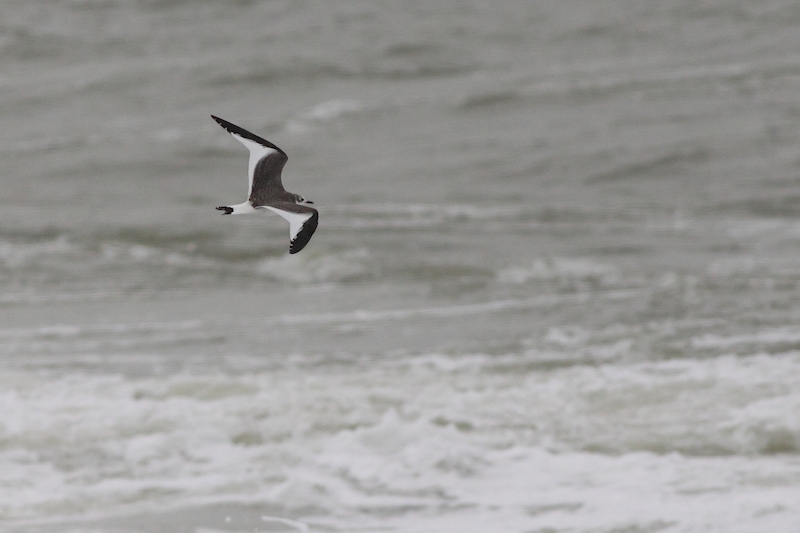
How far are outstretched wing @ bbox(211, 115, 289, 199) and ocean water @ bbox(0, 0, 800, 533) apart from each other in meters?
2.71

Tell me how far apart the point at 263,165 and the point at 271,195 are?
161mm

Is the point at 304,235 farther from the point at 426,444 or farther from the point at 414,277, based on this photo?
the point at 414,277

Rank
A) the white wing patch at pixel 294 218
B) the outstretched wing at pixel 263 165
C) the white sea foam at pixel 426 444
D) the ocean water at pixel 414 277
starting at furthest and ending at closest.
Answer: the ocean water at pixel 414 277
the white sea foam at pixel 426 444
the outstretched wing at pixel 263 165
the white wing patch at pixel 294 218

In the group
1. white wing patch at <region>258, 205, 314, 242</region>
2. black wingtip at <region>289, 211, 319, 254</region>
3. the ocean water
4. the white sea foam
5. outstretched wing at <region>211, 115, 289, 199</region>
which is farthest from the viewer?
the ocean water

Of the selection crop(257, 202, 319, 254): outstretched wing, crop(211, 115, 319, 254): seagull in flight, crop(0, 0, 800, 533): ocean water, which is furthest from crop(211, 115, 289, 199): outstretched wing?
crop(0, 0, 800, 533): ocean water

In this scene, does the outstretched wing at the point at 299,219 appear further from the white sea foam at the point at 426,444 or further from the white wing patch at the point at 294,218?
the white sea foam at the point at 426,444

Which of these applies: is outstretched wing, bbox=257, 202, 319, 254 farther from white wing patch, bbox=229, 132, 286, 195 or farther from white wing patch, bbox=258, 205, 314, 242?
white wing patch, bbox=229, 132, 286, 195

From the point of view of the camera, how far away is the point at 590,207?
12359 mm

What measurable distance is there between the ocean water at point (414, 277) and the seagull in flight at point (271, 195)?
Result: 271 cm

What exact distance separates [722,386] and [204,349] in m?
3.63

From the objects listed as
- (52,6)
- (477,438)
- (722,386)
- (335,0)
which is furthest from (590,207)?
(52,6)

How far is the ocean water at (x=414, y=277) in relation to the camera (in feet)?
21.0

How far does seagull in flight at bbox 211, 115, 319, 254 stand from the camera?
350 centimetres

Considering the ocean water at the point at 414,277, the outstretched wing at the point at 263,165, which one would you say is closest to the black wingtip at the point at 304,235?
the outstretched wing at the point at 263,165
